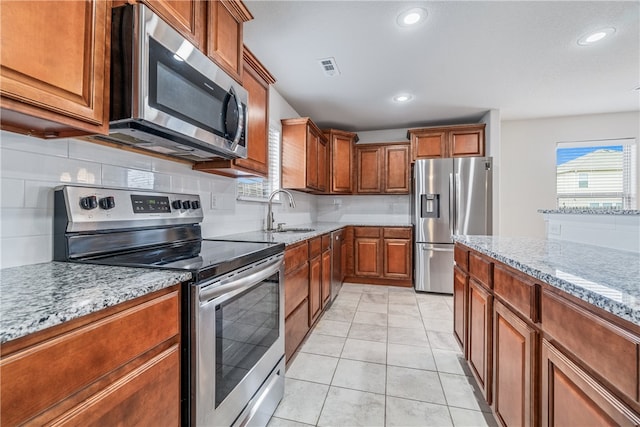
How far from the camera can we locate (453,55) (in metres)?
2.47

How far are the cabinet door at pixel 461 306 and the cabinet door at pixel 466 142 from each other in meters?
2.43

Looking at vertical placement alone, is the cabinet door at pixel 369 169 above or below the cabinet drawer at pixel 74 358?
above

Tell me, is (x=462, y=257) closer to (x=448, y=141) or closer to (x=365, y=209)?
(x=448, y=141)

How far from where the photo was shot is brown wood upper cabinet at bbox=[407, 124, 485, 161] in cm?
388

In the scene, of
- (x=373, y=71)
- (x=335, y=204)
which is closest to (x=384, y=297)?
(x=335, y=204)

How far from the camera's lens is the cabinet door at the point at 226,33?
4.76ft

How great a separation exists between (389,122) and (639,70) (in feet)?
8.46

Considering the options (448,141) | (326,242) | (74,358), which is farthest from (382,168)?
(74,358)

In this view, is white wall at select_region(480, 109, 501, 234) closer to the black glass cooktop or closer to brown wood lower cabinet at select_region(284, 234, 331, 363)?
brown wood lower cabinet at select_region(284, 234, 331, 363)

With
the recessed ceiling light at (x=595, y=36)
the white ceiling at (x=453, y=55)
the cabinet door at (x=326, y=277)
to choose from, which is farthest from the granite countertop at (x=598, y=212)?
the cabinet door at (x=326, y=277)

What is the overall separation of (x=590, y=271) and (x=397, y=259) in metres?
3.13

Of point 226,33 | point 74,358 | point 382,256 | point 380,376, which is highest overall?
point 226,33

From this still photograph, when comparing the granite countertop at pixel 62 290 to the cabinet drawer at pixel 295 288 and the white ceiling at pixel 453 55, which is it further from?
A: the white ceiling at pixel 453 55

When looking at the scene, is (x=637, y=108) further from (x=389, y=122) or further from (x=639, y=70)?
(x=389, y=122)
